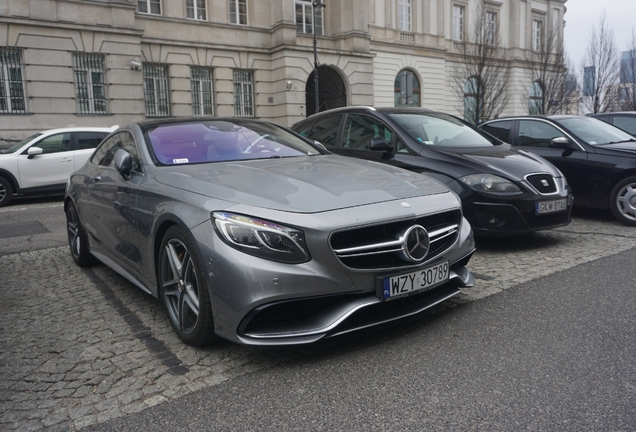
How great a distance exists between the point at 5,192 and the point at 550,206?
11.0 metres

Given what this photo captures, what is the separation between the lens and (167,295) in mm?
3639

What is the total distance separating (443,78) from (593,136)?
31865mm

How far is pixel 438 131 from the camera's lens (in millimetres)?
6668

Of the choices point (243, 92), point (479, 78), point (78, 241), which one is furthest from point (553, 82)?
point (78, 241)

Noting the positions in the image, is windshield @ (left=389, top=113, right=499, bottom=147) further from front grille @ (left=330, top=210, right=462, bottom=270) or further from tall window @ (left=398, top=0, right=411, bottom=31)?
tall window @ (left=398, top=0, right=411, bottom=31)

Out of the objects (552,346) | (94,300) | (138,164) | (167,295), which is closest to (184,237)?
(167,295)

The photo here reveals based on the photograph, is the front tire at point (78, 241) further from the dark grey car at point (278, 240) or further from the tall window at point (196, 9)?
the tall window at point (196, 9)

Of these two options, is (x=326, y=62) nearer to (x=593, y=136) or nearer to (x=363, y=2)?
(x=363, y=2)

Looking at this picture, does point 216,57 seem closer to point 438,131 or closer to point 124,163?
point 438,131

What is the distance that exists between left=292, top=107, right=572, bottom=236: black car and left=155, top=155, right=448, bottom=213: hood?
6.12 feet

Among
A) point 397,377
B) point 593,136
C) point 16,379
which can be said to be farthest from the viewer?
point 593,136

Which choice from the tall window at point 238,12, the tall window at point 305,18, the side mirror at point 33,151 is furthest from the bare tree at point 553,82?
the side mirror at point 33,151

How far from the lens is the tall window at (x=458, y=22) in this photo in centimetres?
4072

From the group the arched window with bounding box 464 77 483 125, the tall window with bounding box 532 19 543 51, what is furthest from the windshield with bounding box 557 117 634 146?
the tall window with bounding box 532 19 543 51
